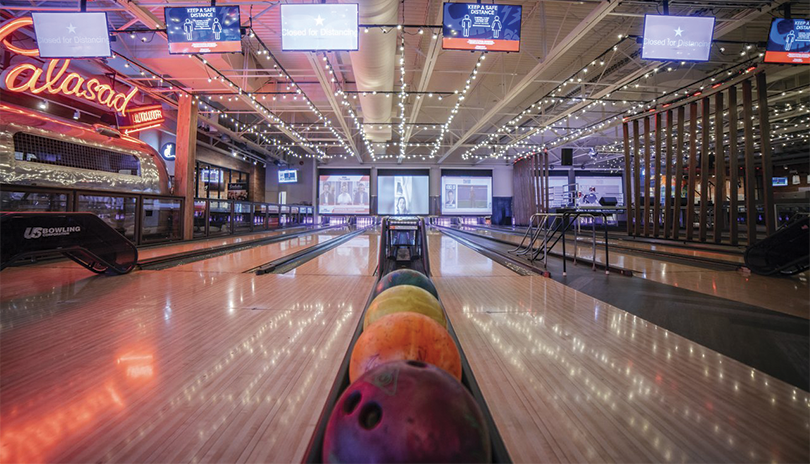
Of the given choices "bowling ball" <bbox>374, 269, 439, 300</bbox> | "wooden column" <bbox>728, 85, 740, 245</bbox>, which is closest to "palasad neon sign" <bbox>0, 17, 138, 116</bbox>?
"bowling ball" <bbox>374, 269, 439, 300</bbox>

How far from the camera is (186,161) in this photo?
8.95m

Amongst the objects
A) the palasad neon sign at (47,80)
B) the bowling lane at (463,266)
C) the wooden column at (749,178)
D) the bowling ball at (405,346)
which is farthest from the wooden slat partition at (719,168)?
the palasad neon sign at (47,80)

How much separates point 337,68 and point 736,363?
10787 millimetres

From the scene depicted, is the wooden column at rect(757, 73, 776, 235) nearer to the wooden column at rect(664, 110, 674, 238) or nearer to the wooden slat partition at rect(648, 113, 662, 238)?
the wooden column at rect(664, 110, 674, 238)

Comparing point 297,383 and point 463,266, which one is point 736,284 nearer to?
point 463,266

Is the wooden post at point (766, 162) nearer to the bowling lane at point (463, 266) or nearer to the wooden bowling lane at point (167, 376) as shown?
the bowling lane at point (463, 266)

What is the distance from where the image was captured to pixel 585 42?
28.8ft

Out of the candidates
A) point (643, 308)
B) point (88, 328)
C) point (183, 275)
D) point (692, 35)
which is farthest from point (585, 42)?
point (88, 328)

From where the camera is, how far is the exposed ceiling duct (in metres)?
5.68

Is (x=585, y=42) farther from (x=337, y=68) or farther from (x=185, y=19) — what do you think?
(x=185, y=19)

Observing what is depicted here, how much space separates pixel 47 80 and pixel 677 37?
40.2 ft

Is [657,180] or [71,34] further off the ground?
[71,34]

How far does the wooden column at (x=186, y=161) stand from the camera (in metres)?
8.83

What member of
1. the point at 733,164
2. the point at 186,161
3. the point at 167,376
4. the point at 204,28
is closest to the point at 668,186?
the point at 733,164
